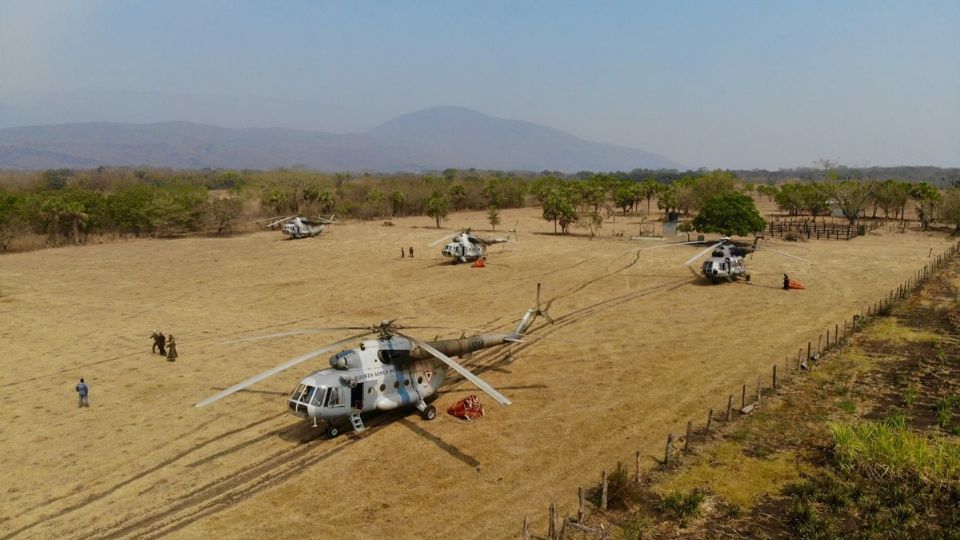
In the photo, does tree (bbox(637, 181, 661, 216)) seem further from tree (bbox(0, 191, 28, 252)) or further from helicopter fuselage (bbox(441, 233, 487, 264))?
tree (bbox(0, 191, 28, 252))

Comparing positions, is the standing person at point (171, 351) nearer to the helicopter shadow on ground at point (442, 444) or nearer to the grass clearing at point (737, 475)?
the helicopter shadow on ground at point (442, 444)

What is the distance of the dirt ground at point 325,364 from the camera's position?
15.4 meters

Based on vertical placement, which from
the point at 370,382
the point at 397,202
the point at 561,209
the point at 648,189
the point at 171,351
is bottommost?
the point at 171,351

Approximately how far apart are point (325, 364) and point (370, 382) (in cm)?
787

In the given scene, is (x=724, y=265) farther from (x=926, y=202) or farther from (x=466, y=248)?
(x=926, y=202)

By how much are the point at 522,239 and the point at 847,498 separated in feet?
170

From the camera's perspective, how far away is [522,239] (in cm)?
6550

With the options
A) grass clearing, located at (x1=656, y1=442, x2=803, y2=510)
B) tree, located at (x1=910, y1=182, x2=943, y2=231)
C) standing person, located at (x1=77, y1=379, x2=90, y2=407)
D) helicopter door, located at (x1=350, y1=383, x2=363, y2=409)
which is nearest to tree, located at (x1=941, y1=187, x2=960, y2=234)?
tree, located at (x1=910, y1=182, x2=943, y2=231)

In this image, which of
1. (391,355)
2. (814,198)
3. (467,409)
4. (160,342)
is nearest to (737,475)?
(467,409)

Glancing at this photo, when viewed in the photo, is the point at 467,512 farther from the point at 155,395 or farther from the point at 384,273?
the point at 384,273

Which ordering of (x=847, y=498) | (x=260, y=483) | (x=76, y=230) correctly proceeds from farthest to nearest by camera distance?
(x=76, y=230) < (x=260, y=483) < (x=847, y=498)

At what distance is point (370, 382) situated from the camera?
18.9 m

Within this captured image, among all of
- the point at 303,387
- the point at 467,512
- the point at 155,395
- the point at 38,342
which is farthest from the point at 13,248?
the point at 467,512

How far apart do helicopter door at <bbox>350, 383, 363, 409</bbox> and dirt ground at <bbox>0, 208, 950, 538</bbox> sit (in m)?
1.24
